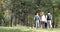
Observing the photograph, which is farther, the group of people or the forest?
the forest

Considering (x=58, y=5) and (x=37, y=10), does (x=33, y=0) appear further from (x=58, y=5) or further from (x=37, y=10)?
(x=58, y=5)

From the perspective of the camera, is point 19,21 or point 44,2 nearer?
point 44,2

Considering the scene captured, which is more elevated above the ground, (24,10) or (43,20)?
(24,10)

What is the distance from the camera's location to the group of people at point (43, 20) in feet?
77.5

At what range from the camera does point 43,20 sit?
24172 millimetres

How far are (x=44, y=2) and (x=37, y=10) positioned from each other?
1434mm

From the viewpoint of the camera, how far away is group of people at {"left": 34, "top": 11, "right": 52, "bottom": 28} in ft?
77.5

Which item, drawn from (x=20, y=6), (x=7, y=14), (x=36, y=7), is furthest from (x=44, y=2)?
(x=7, y=14)

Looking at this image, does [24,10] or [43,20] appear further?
[24,10]

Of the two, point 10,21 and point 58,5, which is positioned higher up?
point 58,5

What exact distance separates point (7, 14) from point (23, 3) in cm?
312

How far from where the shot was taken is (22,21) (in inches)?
1229

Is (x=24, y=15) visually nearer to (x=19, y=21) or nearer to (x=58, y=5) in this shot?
(x=19, y=21)

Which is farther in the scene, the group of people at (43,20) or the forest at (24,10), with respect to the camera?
the forest at (24,10)
